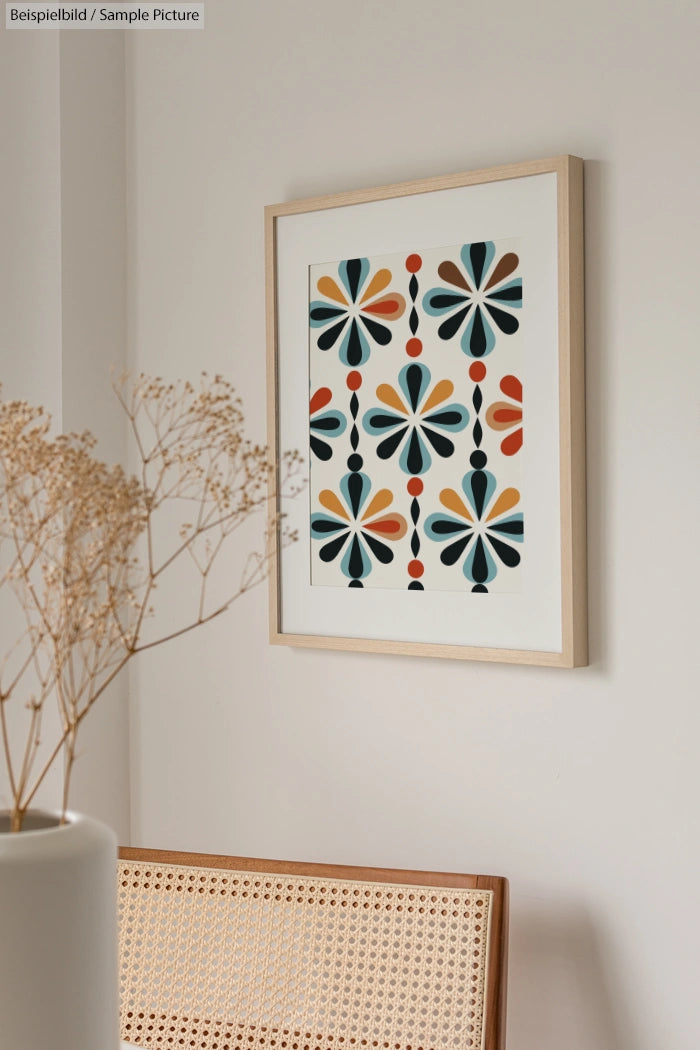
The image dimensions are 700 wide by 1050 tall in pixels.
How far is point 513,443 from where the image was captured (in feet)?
5.62

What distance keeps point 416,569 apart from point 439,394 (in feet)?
0.87

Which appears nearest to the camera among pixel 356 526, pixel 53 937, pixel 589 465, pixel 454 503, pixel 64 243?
pixel 53 937

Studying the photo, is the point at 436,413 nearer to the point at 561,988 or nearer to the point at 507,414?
the point at 507,414

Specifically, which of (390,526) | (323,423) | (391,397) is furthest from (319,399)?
(390,526)

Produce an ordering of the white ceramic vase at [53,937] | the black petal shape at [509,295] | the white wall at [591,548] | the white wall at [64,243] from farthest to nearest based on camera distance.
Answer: the white wall at [64,243], the black petal shape at [509,295], the white wall at [591,548], the white ceramic vase at [53,937]

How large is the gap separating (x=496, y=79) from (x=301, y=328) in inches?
19.0

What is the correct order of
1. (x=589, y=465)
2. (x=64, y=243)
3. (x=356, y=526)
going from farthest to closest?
1. (x=64, y=243)
2. (x=356, y=526)
3. (x=589, y=465)

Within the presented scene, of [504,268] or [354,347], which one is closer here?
[504,268]

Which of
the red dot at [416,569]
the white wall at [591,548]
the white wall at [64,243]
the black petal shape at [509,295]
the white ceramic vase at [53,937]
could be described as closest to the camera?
the white ceramic vase at [53,937]

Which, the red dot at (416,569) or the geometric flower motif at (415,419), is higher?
the geometric flower motif at (415,419)

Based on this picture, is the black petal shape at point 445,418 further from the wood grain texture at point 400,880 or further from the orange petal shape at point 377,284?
the wood grain texture at point 400,880

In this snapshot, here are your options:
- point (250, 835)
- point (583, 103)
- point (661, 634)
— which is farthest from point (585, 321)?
point (250, 835)

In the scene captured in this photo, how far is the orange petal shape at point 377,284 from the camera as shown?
1.83m

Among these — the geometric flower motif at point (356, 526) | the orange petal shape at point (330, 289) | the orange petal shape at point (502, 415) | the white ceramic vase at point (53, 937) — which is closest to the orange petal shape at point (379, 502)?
the geometric flower motif at point (356, 526)
